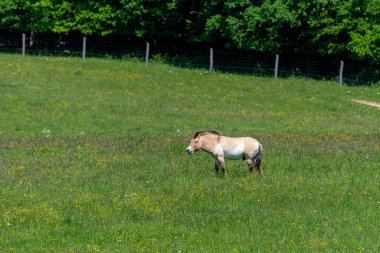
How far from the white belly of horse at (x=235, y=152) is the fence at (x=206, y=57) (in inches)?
1028

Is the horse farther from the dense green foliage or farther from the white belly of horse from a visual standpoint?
the dense green foliage

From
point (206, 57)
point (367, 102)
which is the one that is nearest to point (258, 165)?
point (367, 102)

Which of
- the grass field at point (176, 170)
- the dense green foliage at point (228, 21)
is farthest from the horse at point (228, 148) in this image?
the dense green foliage at point (228, 21)

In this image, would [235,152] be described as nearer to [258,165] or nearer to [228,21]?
[258,165]

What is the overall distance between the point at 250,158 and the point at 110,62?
31.2m

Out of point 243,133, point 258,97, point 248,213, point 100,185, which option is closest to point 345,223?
point 248,213

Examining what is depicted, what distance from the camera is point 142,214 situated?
1848 cm

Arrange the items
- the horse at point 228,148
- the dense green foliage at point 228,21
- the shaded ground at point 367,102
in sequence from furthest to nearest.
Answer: the dense green foliage at point 228,21
the shaded ground at point 367,102
the horse at point 228,148

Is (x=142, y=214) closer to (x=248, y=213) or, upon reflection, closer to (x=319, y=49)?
(x=248, y=213)

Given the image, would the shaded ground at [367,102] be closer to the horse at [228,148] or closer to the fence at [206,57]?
the fence at [206,57]

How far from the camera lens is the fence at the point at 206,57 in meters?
49.9

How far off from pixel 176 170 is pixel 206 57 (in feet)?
108

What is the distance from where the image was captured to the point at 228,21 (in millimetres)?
51750

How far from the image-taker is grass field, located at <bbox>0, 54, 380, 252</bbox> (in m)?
16.8
